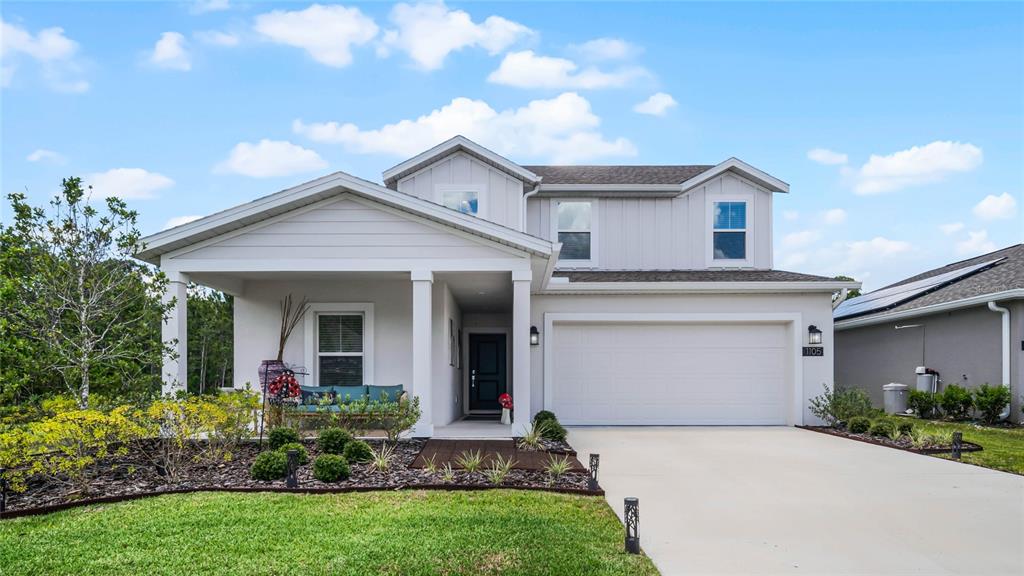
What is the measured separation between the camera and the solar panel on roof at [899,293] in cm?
1614

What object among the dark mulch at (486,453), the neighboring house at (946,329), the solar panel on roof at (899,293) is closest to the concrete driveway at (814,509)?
the dark mulch at (486,453)

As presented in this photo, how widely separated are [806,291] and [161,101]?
45.5 ft

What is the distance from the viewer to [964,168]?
18.0m

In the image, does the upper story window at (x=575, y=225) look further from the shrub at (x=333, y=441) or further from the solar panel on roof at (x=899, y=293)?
the solar panel on roof at (x=899, y=293)

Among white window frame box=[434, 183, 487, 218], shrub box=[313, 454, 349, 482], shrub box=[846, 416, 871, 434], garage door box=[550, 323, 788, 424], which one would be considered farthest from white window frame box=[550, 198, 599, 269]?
shrub box=[313, 454, 349, 482]

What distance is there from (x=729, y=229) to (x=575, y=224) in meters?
3.48

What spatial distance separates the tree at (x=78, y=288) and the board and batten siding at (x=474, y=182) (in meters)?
6.24

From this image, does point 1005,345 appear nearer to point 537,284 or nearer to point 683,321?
point 683,321

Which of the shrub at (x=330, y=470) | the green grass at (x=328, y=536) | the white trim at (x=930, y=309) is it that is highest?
the white trim at (x=930, y=309)

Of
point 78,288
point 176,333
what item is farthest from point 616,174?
point 78,288

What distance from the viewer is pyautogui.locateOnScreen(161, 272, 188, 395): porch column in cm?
949

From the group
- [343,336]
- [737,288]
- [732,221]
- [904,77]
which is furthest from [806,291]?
[343,336]

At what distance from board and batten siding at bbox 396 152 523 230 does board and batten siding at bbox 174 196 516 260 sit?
13.0 feet

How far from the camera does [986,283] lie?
14.0m
